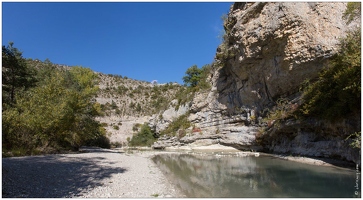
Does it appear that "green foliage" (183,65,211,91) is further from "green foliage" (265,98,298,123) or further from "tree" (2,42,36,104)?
"tree" (2,42,36,104)

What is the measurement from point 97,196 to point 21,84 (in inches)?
941

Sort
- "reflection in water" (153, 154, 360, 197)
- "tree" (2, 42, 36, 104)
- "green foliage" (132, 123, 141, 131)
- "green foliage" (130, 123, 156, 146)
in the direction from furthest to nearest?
"green foliage" (132, 123, 141, 131) → "green foliage" (130, 123, 156, 146) → "tree" (2, 42, 36, 104) → "reflection in water" (153, 154, 360, 197)

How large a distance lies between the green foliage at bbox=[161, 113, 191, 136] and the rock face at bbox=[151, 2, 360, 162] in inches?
120

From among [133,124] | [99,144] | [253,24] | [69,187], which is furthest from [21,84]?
[133,124]

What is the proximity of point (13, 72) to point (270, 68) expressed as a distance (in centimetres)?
2561

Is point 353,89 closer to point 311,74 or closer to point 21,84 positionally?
point 311,74

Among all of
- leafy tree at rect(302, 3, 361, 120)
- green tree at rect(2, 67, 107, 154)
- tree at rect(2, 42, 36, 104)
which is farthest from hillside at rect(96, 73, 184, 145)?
leafy tree at rect(302, 3, 361, 120)

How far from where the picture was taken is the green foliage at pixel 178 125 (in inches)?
1389

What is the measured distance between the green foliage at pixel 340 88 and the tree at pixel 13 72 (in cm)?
2549

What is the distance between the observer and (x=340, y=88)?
13.5 meters

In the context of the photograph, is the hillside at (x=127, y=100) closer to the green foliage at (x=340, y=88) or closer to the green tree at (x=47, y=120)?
the green tree at (x=47, y=120)

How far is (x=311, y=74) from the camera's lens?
19250 millimetres

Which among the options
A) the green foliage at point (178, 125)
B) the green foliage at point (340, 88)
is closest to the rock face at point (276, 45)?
the green foliage at point (340, 88)

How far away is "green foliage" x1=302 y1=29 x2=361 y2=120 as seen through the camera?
38.9ft
